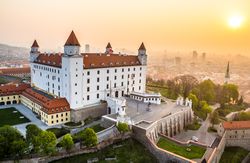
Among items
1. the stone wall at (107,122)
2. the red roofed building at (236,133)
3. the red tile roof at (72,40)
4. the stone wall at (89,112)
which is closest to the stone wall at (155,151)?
the stone wall at (107,122)

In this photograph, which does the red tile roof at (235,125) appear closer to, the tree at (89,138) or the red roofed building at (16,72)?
the tree at (89,138)

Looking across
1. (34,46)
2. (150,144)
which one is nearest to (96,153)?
(150,144)

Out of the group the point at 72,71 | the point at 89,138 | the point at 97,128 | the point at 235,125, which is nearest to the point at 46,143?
the point at 89,138

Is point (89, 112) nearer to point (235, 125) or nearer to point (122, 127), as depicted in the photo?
point (122, 127)

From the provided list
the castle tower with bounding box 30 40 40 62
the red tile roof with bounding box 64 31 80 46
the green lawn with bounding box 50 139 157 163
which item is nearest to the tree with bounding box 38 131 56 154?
the green lawn with bounding box 50 139 157 163

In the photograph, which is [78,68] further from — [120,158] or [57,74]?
[120,158]

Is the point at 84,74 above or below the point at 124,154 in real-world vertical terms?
above

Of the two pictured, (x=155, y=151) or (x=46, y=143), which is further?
(x=155, y=151)

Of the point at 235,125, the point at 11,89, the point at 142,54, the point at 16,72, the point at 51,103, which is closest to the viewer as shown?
the point at 51,103
